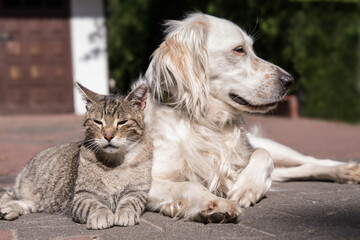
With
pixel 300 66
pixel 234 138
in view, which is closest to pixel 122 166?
pixel 234 138

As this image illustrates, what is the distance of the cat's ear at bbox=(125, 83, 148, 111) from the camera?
374 cm

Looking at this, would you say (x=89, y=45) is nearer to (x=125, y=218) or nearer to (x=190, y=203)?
(x=190, y=203)

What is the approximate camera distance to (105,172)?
3615 mm

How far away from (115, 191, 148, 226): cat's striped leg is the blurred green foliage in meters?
6.38

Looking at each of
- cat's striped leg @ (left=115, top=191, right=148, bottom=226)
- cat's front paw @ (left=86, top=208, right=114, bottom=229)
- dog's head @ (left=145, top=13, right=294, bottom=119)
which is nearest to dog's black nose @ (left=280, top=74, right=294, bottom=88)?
dog's head @ (left=145, top=13, right=294, bottom=119)

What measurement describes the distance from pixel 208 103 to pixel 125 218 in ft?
3.99

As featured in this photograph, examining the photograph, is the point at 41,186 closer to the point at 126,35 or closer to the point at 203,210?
the point at 203,210

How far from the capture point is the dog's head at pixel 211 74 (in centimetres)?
404

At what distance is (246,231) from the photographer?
2.99 metres

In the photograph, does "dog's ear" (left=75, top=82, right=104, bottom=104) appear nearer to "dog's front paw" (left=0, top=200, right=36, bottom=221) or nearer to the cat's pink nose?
the cat's pink nose

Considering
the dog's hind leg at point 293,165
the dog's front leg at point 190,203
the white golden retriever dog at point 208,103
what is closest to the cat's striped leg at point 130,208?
the dog's front leg at point 190,203

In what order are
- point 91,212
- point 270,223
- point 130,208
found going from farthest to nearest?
1. point 130,208
2. point 91,212
3. point 270,223

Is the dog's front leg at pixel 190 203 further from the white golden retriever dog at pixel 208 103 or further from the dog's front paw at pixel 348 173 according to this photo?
the dog's front paw at pixel 348 173

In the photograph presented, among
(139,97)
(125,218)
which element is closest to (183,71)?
(139,97)
